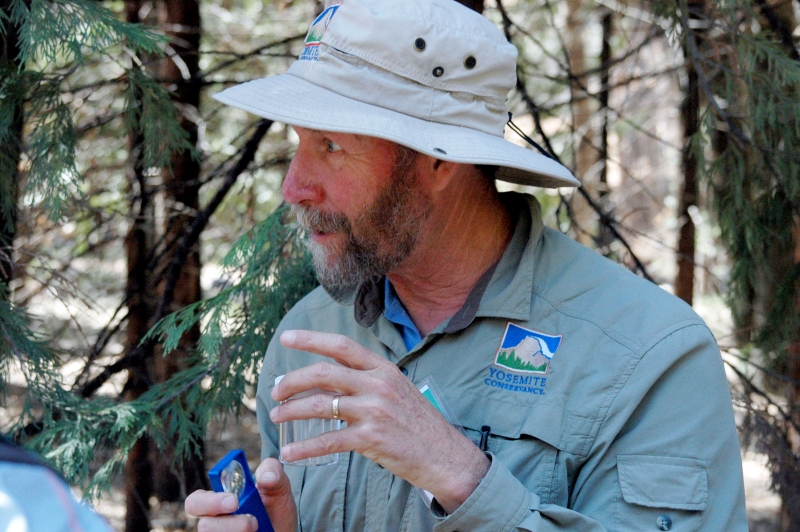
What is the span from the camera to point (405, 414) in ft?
5.02

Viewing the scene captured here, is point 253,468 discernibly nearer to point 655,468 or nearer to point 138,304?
point 138,304

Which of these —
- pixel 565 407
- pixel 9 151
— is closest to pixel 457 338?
pixel 565 407

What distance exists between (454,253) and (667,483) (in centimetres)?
72

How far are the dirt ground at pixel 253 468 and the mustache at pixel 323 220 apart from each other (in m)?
2.20

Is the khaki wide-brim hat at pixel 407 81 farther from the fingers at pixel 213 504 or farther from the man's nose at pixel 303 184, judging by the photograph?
the fingers at pixel 213 504

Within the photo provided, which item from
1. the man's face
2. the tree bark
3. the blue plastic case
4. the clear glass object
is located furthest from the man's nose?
the tree bark

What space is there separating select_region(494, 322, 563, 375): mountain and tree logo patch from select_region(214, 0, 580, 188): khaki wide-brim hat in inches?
14.5

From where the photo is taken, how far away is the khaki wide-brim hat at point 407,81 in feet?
5.88

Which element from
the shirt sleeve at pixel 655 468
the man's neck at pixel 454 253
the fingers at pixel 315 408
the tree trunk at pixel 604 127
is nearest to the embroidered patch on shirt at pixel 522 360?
the shirt sleeve at pixel 655 468

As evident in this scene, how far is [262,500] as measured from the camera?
182 cm

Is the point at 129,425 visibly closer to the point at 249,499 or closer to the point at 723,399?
the point at 249,499

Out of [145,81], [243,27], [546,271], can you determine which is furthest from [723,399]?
[243,27]

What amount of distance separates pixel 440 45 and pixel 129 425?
1575 mm

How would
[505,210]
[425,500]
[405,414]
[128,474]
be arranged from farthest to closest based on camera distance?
[128,474] < [505,210] < [425,500] < [405,414]
